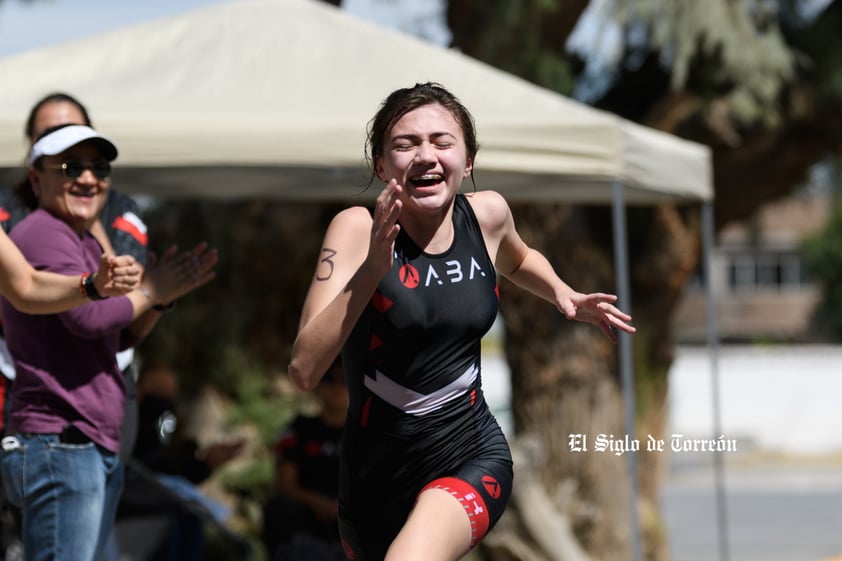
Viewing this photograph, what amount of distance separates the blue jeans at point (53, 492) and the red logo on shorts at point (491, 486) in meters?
1.01

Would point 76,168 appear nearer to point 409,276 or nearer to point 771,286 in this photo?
point 409,276

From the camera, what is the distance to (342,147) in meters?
4.62

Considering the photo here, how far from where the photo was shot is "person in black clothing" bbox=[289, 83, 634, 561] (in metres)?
2.62

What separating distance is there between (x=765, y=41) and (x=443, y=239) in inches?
222

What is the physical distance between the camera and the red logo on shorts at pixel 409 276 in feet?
8.66

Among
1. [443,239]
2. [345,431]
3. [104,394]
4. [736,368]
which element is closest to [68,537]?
[104,394]

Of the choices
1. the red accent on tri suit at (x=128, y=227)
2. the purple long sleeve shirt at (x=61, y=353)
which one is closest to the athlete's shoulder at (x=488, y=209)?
the purple long sleeve shirt at (x=61, y=353)

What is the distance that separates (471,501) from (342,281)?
53cm

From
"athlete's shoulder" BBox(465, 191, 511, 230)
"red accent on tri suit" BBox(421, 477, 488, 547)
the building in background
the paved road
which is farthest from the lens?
the building in background

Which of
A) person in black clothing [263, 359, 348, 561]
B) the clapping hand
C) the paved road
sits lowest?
the paved road

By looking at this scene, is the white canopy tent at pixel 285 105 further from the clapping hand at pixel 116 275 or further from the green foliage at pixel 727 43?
the green foliage at pixel 727 43

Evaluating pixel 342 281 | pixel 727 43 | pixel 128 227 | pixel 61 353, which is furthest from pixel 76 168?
pixel 727 43

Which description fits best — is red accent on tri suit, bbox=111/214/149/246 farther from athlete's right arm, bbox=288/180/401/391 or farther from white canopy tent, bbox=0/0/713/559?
white canopy tent, bbox=0/0/713/559

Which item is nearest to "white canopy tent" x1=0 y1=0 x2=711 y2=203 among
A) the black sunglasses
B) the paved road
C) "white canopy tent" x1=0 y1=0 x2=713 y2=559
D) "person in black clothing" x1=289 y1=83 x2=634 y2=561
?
"white canopy tent" x1=0 y1=0 x2=713 y2=559
